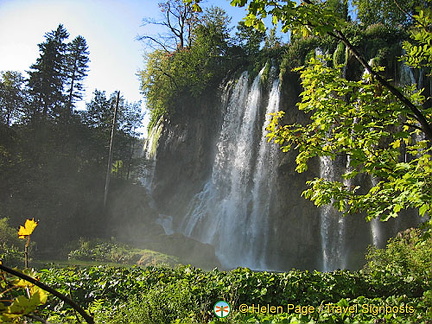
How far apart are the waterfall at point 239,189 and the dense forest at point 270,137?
7.44 feet

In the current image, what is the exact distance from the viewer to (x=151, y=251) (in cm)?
1983

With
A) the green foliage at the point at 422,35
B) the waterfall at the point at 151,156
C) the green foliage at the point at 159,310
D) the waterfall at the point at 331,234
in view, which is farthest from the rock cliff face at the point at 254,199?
the green foliage at the point at 422,35

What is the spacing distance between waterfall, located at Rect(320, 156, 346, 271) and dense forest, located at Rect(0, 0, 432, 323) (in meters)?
1.93

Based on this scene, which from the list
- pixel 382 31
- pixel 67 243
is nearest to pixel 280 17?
pixel 382 31

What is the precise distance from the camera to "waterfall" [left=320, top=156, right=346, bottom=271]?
18234mm

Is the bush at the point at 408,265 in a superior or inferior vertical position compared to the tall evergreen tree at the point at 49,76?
inferior

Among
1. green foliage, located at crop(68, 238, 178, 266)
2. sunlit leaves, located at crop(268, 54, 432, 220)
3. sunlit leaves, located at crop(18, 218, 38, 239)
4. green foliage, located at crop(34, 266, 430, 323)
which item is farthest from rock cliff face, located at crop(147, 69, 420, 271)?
sunlit leaves, located at crop(18, 218, 38, 239)

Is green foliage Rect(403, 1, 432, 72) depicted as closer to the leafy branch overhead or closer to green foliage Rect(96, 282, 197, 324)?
the leafy branch overhead

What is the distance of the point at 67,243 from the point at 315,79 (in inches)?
868

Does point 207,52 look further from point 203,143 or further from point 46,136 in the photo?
point 46,136

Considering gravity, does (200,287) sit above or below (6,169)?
below

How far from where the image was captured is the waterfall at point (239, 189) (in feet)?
67.8

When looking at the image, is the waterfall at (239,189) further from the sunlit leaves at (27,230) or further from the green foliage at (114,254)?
the sunlit leaves at (27,230)

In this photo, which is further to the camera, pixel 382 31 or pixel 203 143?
pixel 203 143
